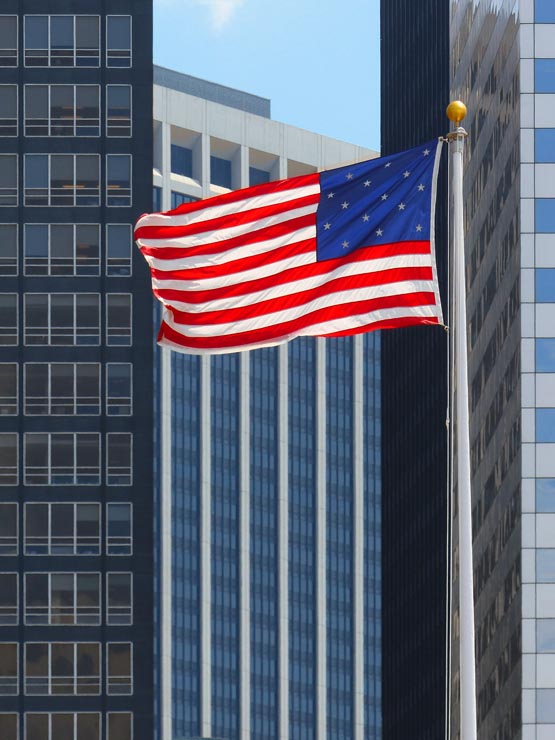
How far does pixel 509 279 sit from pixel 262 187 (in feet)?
269

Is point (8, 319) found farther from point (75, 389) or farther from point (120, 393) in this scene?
point (120, 393)

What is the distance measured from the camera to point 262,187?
130ft

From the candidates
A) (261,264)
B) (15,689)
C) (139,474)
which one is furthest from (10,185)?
(261,264)

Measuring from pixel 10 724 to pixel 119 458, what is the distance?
18154mm

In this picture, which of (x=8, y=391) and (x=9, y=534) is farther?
(x=8, y=391)

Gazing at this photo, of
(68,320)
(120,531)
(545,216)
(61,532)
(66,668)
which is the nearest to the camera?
(545,216)

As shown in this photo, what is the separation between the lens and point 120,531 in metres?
144

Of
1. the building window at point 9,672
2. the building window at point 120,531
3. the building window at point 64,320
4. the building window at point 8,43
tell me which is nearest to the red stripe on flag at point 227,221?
the building window at point 120,531

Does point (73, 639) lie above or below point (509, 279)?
below

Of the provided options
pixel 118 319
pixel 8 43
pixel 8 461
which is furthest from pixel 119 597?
pixel 8 43

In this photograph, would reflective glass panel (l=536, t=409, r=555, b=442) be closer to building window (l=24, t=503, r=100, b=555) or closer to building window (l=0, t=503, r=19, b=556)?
building window (l=24, t=503, r=100, b=555)

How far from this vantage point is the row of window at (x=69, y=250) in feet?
487

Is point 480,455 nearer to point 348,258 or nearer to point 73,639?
point 73,639

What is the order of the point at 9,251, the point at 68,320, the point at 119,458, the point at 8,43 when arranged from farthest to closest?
the point at 8,43 < the point at 9,251 < the point at 68,320 < the point at 119,458
